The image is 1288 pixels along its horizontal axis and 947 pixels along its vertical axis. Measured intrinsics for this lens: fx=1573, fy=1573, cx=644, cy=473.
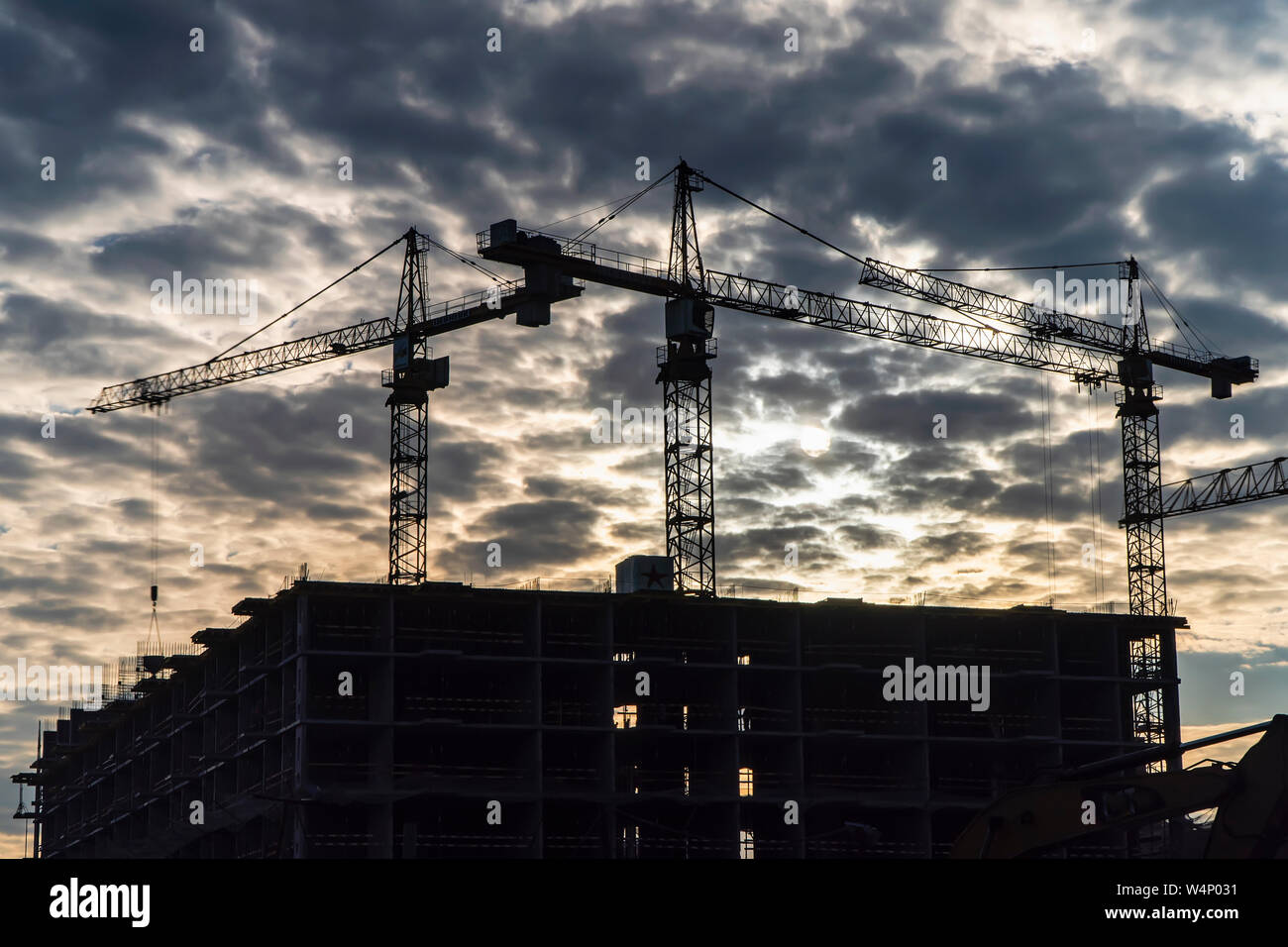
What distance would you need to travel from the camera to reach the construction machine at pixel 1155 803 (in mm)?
31531

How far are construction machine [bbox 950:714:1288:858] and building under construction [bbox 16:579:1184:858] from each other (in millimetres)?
56570

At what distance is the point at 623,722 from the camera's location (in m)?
99.4

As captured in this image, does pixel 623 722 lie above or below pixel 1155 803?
above

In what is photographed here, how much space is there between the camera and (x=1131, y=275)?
469 ft

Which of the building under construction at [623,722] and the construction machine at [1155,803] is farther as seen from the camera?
the building under construction at [623,722]

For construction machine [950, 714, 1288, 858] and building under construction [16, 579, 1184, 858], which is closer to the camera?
construction machine [950, 714, 1288, 858]

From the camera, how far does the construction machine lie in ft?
103

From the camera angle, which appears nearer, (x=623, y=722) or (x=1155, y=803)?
(x=1155, y=803)

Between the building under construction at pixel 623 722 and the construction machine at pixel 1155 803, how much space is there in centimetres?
5657

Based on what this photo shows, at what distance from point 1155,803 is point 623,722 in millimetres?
67765

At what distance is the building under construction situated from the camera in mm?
92938
